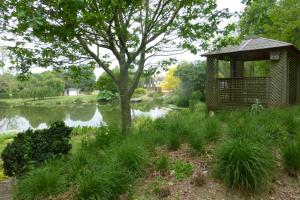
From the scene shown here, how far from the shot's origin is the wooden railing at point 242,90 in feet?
26.3

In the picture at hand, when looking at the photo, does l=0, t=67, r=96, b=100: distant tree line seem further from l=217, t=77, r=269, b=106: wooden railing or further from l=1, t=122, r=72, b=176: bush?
l=1, t=122, r=72, b=176: bush

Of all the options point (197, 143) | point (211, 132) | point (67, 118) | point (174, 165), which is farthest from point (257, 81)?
point (67, 118)

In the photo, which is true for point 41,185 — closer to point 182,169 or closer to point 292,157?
point 182,169

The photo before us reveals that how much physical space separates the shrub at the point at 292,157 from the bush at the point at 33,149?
328 centimetres

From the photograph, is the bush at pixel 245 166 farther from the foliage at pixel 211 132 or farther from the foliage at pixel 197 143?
the foliage at pixel 211 132

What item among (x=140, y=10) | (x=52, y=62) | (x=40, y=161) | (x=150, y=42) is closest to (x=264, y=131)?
(x=150, y=42)

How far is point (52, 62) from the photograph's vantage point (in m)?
4.83

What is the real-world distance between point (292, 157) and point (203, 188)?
1.17 meters

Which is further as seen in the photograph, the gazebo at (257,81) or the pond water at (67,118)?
the pond water at (67,118)

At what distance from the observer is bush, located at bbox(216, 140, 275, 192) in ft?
8.91

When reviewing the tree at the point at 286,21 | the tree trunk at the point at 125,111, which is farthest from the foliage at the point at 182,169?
the tree at the point at 286,21

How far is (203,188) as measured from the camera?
2928mm

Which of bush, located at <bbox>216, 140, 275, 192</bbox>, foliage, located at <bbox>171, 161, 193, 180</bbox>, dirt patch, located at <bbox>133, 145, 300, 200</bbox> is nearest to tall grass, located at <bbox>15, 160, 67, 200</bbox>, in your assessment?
dirt patch, located at <bbox>133, 145, 300, 200</bbox>

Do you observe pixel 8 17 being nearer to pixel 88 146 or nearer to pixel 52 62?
pixel 52 62
